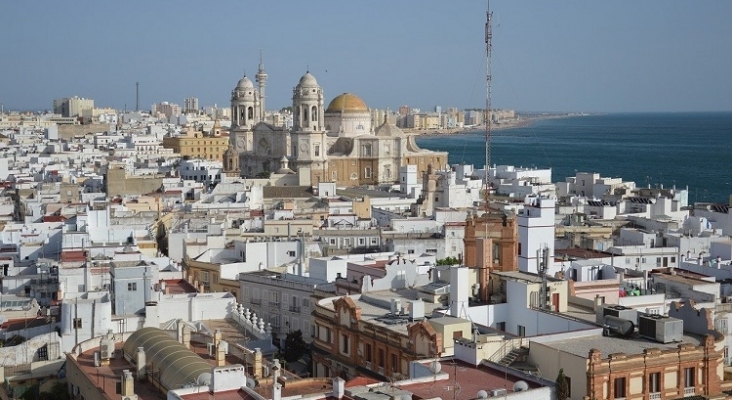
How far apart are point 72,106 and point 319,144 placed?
125m

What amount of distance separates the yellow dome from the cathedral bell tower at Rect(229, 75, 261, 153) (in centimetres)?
496

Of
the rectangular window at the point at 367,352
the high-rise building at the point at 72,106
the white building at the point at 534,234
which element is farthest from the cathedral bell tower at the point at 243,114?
the high-rise building at the point at 72,106

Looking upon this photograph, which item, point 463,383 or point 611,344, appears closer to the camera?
point 463,383

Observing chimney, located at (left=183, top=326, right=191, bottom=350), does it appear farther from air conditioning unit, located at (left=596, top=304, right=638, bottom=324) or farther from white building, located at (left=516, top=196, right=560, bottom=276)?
white building, located at (left=516, top=196, right=560, bottom=276)

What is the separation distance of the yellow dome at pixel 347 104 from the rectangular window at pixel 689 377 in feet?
182

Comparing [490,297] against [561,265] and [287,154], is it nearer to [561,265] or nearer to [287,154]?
[561,265]

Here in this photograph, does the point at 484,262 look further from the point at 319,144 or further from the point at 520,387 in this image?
the point at 319,144

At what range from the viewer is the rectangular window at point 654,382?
14.4 m

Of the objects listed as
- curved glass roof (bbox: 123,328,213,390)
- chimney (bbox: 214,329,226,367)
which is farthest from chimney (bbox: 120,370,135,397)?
chimney (bbox: 214,329,226,367)

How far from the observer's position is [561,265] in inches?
931

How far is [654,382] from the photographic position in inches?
569

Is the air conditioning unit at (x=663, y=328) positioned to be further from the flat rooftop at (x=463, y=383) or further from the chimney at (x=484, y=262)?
the chimney at (x=484, y=262)

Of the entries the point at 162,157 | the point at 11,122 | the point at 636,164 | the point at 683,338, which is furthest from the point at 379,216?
the point at 11,122

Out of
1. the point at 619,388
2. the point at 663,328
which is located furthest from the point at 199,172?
the point at 619,388
